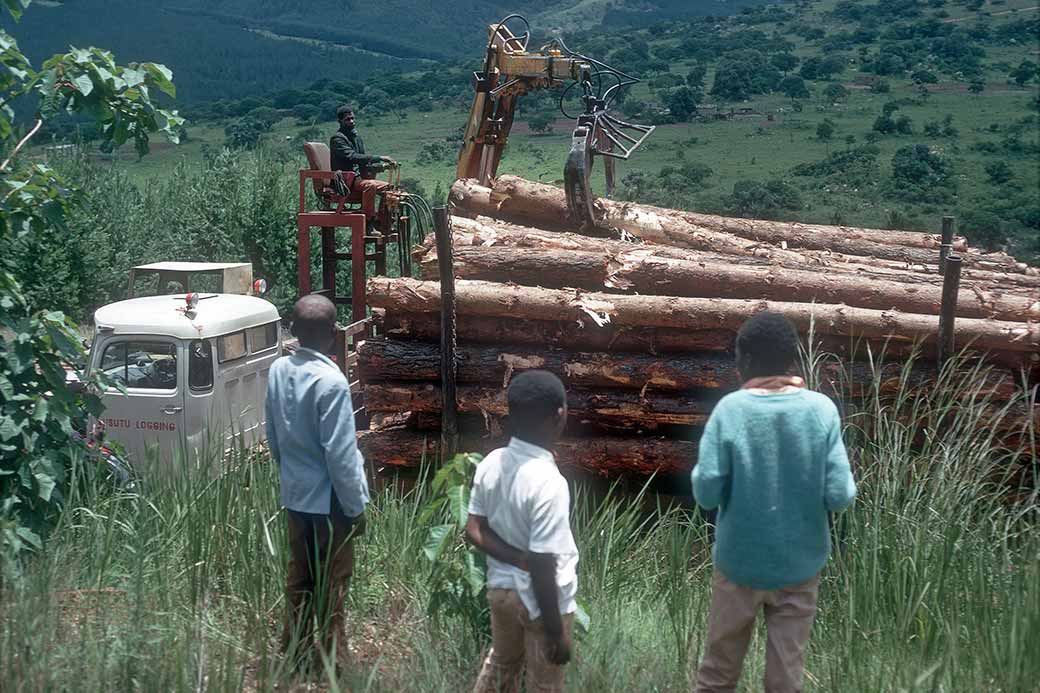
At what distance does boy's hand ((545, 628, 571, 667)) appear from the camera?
3629 millimetres

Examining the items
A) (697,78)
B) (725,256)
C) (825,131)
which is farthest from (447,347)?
(697,78)

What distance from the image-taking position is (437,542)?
14.8 feet

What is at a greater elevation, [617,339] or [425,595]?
[617,339]

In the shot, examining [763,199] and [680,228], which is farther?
[763,199]

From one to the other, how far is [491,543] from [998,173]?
2444 inches

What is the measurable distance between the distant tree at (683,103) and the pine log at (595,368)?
210ft

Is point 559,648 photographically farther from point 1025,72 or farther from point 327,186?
point 1025,72

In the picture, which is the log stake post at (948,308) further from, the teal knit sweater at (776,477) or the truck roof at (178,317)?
the truck roof at (178,317)

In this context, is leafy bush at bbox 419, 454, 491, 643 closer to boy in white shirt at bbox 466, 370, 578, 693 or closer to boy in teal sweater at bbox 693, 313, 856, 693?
boy in white shirt at bbox 466, 370, 578, 693

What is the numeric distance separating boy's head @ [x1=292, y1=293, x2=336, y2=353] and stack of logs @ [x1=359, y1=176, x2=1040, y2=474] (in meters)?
3.31

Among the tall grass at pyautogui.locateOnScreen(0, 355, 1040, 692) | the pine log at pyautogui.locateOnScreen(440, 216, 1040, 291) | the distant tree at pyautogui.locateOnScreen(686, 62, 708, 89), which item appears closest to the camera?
the tall grass at pyautogui.locateOnScreen(0, 355, 1040, 692)

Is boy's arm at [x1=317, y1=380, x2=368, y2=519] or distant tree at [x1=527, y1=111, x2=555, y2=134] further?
distant tree at [x1=527, y1=111, x2=555, y2=134]

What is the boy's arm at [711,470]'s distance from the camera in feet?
12.7

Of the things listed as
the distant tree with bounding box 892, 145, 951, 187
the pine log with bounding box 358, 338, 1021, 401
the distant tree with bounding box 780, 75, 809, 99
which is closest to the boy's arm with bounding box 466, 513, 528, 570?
the pine log with bounding box 358, 338, 1021, 401
